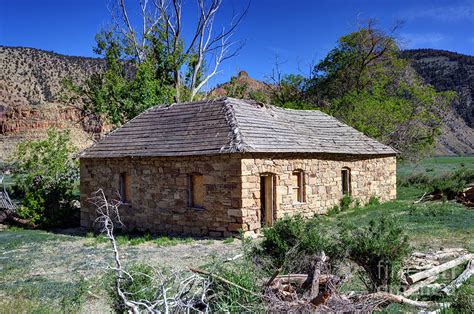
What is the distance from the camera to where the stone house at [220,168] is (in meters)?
13.9

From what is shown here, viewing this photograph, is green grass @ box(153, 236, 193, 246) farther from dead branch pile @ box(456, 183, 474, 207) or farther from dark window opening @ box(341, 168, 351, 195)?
dead branch pile @ box(456, 183, 474, 207)

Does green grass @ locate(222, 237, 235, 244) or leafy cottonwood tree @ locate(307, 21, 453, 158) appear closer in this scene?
green grass @ locate(222, 237, 235, 244)

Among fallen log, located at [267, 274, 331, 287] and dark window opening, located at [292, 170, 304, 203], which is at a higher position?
dark window opening, located at [292, 170, 304, 203]

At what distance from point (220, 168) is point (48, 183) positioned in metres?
9.21

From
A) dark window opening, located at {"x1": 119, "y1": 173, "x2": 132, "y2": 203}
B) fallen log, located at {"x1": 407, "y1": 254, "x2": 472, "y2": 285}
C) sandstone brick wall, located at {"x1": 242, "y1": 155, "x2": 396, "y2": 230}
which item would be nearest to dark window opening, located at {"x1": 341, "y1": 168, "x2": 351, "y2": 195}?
sandstone brick wall, located at {"x1": 242, "y1": 155, "x2": 396, "y2": 230}

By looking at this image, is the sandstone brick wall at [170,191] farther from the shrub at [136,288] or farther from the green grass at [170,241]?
the shrub at [136,288]

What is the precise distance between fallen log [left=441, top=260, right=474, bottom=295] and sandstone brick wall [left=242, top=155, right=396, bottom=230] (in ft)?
22.0

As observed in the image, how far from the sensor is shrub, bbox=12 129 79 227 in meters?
18.4

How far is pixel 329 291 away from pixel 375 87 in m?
26.3

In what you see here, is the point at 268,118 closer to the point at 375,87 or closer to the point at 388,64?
the point at 375,87

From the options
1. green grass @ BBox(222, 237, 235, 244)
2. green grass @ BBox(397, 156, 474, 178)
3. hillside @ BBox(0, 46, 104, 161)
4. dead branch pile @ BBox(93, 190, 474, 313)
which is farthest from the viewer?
hillside @ BBox(0, 46, 104, 161)

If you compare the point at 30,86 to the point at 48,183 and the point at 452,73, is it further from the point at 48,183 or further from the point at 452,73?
the point at 452,73

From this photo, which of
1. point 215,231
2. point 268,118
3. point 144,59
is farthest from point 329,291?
point 144,59

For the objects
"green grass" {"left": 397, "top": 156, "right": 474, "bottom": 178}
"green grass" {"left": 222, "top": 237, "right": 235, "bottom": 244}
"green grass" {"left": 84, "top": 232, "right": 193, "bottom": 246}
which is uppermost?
"green grass" {"left": 397, "top": 156, "right": 474, "bottom": 178}
